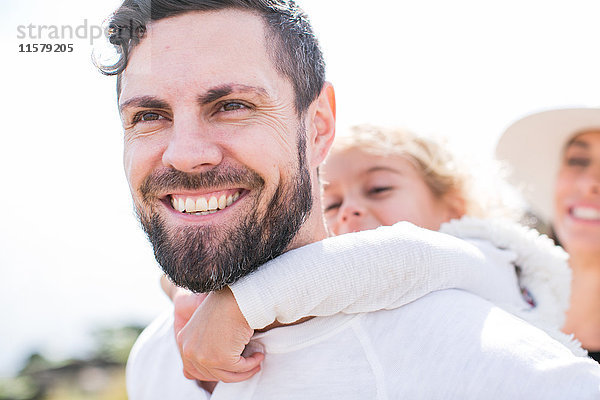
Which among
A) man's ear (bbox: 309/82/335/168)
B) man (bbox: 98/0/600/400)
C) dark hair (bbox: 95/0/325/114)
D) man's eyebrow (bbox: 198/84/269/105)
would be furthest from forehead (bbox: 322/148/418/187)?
man's eyebrow (bbox: 198/84/269/105)

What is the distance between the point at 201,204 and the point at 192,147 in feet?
0.60

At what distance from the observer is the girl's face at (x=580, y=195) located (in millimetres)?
4402

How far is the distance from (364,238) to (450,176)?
1727 millimetres

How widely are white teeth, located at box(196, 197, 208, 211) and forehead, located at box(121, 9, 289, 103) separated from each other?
318mm

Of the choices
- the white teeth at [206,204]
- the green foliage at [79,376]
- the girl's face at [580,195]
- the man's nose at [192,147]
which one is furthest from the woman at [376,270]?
the green foliage at [79,376]

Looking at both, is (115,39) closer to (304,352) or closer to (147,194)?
(147,194)

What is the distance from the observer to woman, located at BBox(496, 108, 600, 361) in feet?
14.5

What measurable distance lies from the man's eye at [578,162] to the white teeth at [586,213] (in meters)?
0.33

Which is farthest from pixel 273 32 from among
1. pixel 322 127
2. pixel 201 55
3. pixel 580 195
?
pixel 580 195

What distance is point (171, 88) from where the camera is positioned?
1.78 metres

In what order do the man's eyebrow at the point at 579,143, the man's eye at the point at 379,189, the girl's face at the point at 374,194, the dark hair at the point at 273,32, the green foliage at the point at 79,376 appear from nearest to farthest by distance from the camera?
the dark hair at the point at 273,32
the girl's face at the point at 374,194
the man's eye at the point at 379,189
the man's eyebrow at the point at 579,143
the green foliage at the point at 79,376

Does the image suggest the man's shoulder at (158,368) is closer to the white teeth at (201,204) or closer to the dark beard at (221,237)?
the dark beard at (221,237)

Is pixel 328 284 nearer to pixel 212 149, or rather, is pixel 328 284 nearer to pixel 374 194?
pixel 212 149

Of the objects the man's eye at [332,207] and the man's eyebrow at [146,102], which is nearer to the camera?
the man's eyebrow at [146,102]
